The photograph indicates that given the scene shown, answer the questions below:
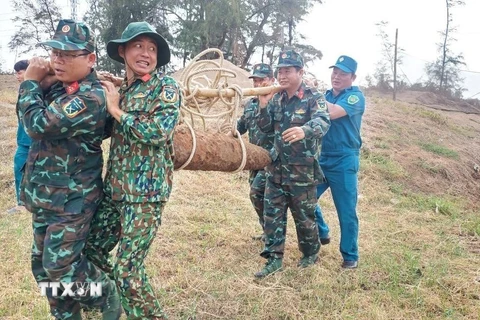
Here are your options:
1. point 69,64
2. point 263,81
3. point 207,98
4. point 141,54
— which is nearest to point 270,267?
point 207,98

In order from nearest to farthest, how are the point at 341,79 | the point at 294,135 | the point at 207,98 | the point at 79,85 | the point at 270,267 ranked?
1. the point at 79,85
2. the point at 207,98
3. the point at 294,135
4. the point at 270,267
5. the point at 341,79

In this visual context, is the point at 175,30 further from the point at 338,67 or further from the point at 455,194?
the point at 338,67

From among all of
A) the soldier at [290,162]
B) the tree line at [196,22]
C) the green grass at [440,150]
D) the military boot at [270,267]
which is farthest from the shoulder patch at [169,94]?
the tree line at [196,22]

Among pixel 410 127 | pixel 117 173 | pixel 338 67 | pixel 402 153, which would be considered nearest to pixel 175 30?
pixel 410 127

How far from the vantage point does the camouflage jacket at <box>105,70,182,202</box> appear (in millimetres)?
1979

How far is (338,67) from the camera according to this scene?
11.4ft

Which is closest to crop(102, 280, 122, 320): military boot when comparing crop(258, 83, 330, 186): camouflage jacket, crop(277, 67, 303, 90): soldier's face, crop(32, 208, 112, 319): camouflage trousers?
crop(32, 208, 112, 319): camouflage trousers

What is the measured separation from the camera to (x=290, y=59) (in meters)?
3.07

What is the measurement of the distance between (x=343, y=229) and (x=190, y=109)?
A: 1615mm

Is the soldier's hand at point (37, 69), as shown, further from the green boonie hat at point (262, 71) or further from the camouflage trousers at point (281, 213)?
the green boonie hat at point (262, 71)

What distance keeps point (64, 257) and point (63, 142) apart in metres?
0.52

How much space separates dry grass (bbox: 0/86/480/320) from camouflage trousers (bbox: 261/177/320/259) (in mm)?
227

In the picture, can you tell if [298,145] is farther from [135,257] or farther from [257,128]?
[135,257]

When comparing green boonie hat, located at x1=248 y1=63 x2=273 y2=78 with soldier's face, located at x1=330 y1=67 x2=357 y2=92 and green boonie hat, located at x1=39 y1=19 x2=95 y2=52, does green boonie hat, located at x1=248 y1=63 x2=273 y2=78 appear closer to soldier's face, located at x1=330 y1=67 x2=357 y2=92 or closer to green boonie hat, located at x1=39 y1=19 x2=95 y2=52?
soldier's face, located at x1=330 y1=67 x2=357 y2=92
